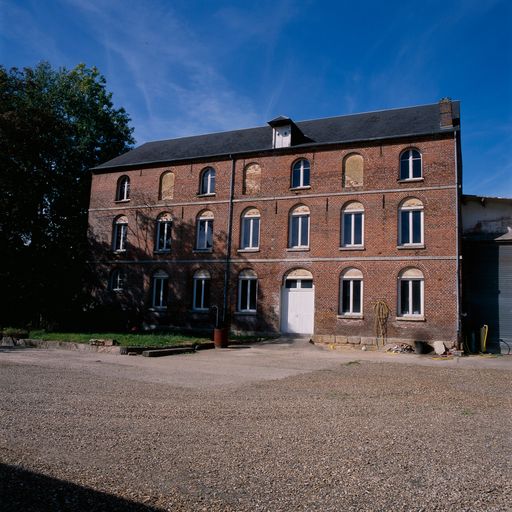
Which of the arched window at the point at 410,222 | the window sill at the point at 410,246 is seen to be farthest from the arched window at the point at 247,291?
the arched window at the point at 410,222

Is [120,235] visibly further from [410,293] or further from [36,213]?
[410,293]

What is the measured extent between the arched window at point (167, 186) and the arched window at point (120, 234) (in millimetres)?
2648

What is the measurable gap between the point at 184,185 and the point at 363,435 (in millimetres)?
20190

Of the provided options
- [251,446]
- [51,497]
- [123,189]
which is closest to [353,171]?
[123,189]

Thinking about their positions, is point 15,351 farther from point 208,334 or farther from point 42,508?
point 42,508

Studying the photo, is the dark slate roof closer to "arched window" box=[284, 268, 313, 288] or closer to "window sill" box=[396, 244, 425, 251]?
"window sill" box=[396, 244, 425, 251]

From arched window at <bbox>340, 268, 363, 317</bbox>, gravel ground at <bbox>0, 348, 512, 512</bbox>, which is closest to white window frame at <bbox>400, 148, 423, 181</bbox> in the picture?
arched window at <bbox>340, 268, 363, 317</bbox>

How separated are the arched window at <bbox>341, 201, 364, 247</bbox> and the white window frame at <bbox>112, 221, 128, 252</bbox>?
→ 470 inches

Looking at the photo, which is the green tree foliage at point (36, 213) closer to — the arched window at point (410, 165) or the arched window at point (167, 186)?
the arched window at point (167, 186)

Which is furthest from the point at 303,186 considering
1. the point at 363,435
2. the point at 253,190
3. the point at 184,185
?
the point at 363,435

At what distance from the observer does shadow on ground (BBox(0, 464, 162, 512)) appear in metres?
3.48

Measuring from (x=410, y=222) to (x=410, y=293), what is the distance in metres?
2.96

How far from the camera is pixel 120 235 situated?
2614 cm

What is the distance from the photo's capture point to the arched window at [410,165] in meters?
20.0
